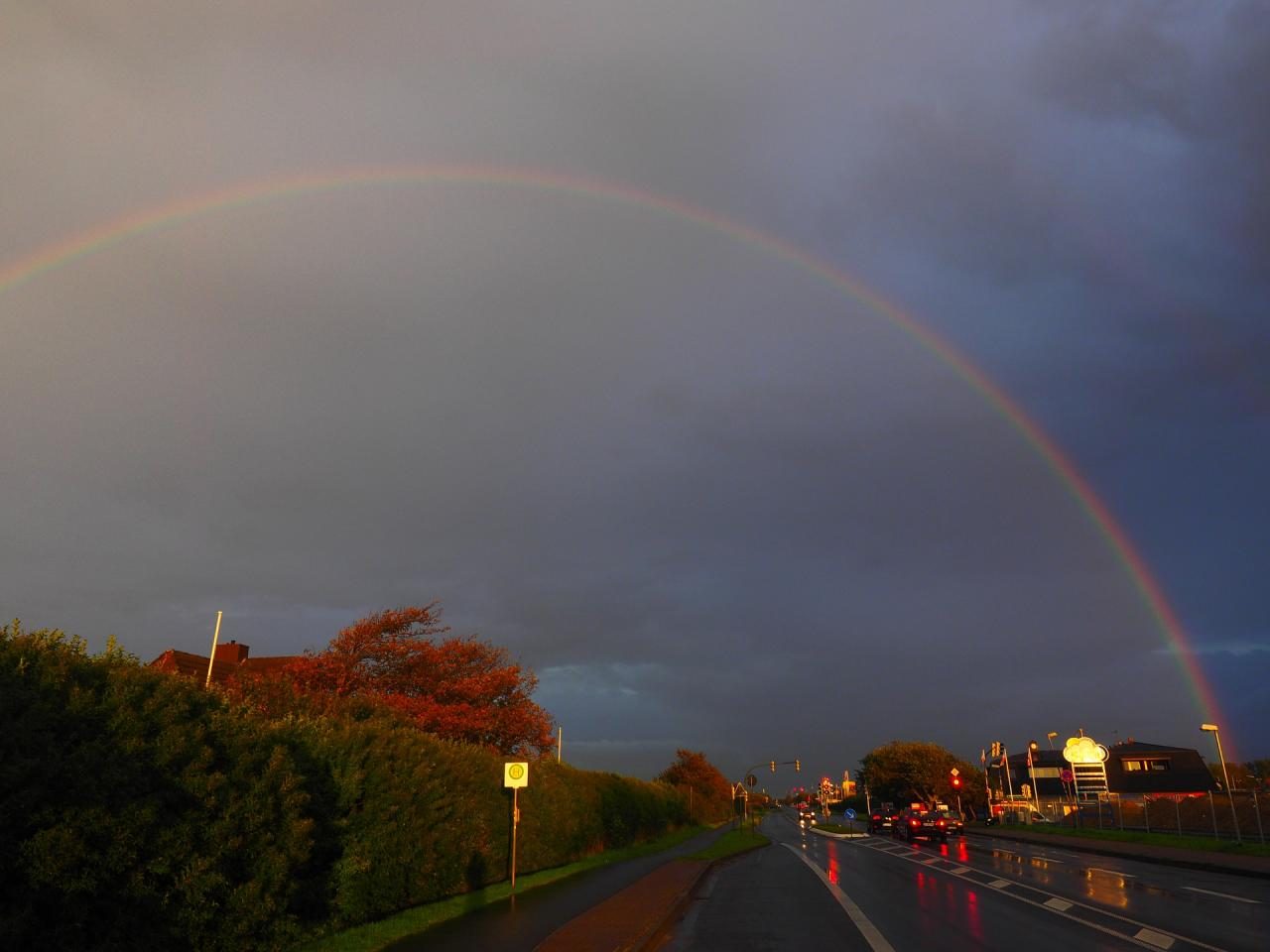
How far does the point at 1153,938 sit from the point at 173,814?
40.8 feet

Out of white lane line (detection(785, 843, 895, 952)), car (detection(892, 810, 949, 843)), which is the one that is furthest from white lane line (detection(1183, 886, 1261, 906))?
car (detection(892, 810, 949, 843))

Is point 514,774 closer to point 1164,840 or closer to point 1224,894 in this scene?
point 1224,894

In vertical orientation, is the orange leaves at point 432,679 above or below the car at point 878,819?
above

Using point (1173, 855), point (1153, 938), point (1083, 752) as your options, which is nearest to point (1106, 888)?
point (1153, 938)

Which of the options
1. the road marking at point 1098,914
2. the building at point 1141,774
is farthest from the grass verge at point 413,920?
the building at point 1141,774

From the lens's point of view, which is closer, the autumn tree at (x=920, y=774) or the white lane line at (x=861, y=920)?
the white lane line at (x=861, y=920)

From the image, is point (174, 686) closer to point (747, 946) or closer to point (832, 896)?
point (747, 946)

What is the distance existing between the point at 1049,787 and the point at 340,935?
124205 mm

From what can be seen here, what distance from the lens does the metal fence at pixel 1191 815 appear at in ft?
109

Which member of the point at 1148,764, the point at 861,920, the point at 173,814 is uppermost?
the point at 1148,764

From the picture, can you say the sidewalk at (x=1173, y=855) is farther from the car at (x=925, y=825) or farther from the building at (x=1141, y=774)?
the building at (x=1141, y=774)

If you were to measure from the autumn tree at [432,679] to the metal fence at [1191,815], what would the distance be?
25917mm

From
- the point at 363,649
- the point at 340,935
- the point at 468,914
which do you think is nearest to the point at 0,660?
the point at 340,935

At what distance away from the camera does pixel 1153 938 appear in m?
12.1
